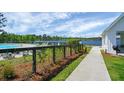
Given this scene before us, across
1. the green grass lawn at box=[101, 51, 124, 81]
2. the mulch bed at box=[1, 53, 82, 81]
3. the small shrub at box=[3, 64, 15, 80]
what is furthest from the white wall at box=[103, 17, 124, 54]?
the small shrub at box=[3, 64, 15, 80]

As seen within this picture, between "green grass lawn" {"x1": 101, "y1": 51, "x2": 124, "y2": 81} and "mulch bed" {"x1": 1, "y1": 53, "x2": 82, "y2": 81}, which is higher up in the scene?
"mulch bed" {"x1": 1, "y1": 53, "x2": 82, "y2": 81}

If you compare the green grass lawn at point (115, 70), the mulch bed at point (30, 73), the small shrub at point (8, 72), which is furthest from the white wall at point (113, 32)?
the small shrub at point (8, 72)

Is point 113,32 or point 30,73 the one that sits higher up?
point 113,32

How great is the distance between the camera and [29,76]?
9.55 m

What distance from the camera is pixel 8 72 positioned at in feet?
30.0

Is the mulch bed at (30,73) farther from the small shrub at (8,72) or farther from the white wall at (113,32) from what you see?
the white wall at (113,32)

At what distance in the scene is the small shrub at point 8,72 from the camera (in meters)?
9.03

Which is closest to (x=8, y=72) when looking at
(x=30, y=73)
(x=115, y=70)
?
(x=30, y=73)

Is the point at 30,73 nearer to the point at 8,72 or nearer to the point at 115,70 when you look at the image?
the point at 8,72

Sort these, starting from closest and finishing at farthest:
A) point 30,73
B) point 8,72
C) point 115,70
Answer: point 8,72
point 30,73
point 115,70

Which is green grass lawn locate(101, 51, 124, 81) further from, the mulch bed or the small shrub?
the small shrub

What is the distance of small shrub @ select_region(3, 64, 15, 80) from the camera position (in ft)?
29.6
